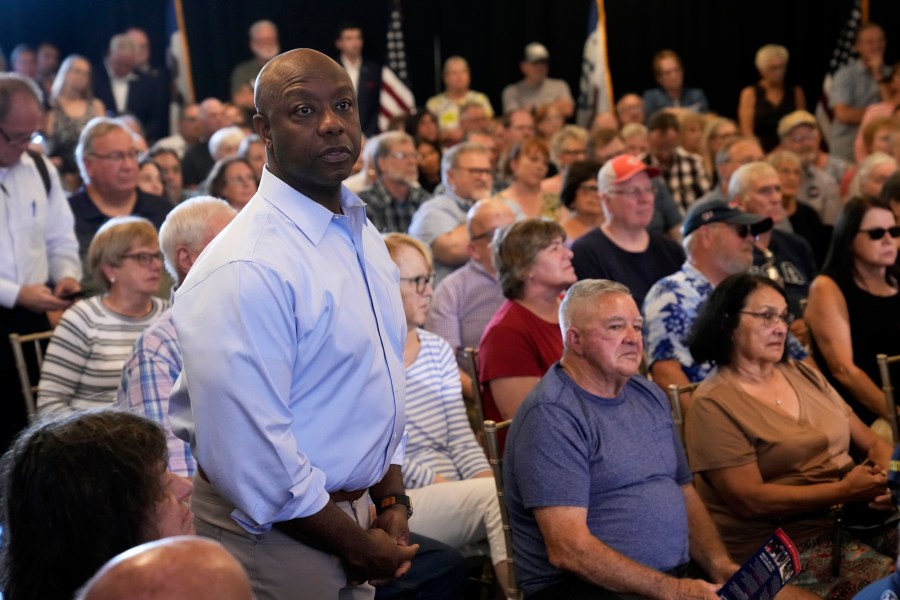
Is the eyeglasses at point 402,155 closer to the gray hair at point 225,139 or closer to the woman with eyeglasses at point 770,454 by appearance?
the gray hair at point 225,139

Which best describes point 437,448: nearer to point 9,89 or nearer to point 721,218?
point 721,218

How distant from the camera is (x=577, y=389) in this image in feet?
9.15

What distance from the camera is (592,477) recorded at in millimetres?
2688

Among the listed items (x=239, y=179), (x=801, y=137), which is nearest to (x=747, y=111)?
(x=801, y=137)

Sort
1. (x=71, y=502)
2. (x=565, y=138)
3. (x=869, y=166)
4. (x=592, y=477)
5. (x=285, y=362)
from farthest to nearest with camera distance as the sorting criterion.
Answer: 1. (x=565, y=138)
2. (x=869, y=166)
3. (x=592, y=477)
4. (x=285, y=362)
5. (x=71, y=502)

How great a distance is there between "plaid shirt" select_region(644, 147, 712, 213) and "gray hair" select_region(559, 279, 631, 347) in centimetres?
430

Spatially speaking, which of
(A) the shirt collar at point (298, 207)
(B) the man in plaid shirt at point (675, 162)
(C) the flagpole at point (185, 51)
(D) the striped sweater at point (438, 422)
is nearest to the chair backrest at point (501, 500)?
(D) the striped sweater at point (438, 422)

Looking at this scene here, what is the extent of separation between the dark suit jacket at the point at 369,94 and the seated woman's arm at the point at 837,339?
5.09 meters

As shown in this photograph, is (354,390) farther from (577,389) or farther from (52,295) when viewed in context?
(52,295)

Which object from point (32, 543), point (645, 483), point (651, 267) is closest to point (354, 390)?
point (32, 543)

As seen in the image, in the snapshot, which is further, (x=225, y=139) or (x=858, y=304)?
(x=225, y=139)

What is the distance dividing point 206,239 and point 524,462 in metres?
1.04

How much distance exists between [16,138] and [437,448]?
72.6 inches

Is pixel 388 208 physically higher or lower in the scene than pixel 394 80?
lower
